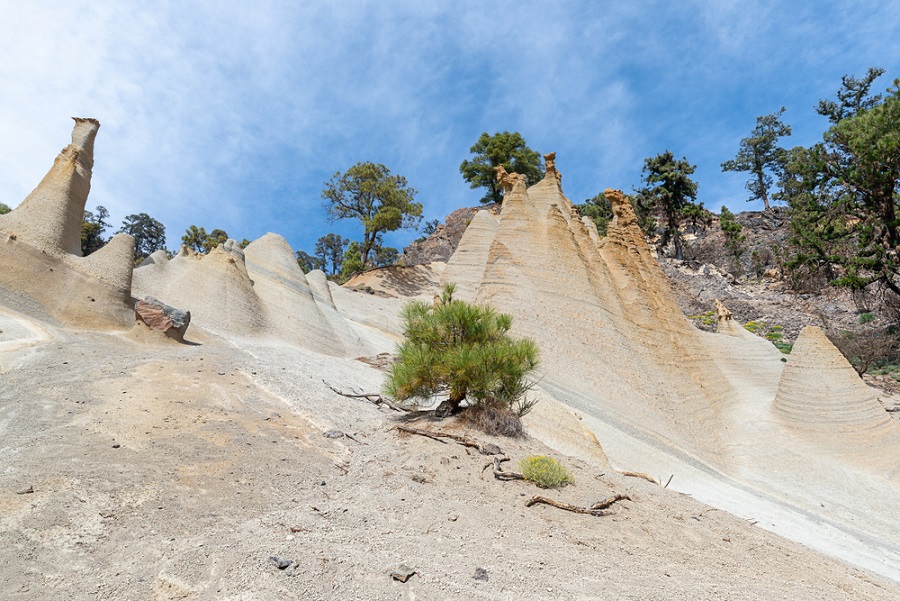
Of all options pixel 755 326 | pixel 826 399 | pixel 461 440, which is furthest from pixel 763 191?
pixel 461 440

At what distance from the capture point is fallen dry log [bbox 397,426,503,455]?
5.62m

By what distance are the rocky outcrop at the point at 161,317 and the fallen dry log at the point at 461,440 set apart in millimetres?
6601

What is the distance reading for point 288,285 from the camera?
18438mm

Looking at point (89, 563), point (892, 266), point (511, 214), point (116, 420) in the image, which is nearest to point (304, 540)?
point (89, 563)

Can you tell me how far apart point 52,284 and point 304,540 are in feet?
34.2

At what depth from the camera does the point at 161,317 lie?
10.0m

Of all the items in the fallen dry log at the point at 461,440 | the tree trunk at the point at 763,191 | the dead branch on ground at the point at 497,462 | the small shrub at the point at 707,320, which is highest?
the tree trunk at the point at 763,191

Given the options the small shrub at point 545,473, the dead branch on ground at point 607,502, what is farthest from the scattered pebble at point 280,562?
the dead branch on ground at point 607,502

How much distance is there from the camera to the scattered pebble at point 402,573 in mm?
2904

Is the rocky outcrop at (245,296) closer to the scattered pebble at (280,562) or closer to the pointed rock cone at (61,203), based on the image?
the pointed rock cone at (61,203)

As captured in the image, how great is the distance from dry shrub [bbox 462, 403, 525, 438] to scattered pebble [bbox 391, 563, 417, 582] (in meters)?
3.51

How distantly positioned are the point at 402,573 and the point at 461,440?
117 inches

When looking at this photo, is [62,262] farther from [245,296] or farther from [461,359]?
[461,359]

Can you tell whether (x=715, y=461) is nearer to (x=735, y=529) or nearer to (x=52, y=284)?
(x=735, y=529)
